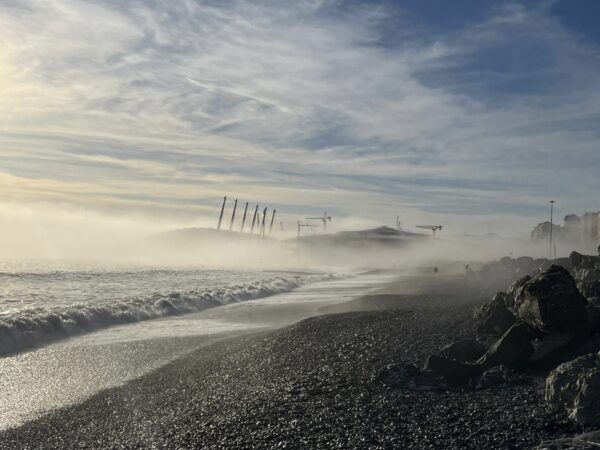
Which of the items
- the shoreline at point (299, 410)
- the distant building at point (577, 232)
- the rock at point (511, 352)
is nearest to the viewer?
the shoreline at point (299, 410)

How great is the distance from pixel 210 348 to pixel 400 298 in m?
16.7

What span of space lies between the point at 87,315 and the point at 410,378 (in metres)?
15.8

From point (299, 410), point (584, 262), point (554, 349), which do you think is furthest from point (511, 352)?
point (584, 262)

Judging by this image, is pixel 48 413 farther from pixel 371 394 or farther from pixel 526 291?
pixel 526 291

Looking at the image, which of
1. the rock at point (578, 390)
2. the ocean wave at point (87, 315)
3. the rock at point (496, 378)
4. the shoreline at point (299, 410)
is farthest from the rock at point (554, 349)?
the ocean wave at point (87, 315)

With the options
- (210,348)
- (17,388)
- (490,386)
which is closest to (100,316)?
(210,348)

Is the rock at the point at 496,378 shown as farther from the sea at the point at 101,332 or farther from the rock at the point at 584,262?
the rock at the point at 584,262

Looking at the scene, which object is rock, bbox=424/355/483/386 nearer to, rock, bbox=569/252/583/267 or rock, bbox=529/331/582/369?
rock, bbox=529/331/582/369

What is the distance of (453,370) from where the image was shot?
10.3 metres

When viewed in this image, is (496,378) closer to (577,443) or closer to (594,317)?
(577,443)

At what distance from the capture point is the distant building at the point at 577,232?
396 ft

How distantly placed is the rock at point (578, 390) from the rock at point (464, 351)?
3227 mm

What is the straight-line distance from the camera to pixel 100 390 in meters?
12.4

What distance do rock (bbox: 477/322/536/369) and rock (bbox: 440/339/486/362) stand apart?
25.8 inches
